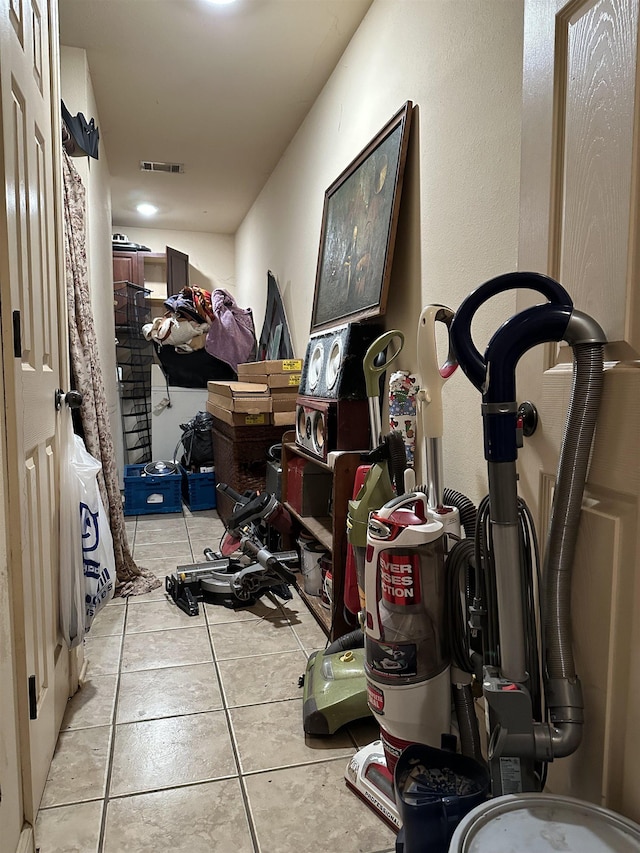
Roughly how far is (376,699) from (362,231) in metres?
1.88

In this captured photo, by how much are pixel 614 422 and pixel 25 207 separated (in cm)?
147

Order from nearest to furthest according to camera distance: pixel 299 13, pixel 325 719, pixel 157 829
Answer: pixel 157 829 → pixel 325 719 → pixel 299 13

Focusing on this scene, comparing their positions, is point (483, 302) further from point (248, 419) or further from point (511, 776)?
point (248, 419)

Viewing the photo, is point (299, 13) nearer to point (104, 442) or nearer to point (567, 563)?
point (104, 442)

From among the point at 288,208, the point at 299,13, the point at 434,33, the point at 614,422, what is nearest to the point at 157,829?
the point at 614,422

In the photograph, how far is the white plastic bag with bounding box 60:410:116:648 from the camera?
72.6 inches

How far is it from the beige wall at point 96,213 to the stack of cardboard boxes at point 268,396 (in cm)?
87

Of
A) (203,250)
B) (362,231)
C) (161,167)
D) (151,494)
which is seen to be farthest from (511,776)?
(203,250)

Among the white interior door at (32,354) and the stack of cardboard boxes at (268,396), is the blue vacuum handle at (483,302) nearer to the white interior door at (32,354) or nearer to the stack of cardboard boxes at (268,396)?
the white interior door at (32,354)

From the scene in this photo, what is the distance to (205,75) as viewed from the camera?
10.2 ft

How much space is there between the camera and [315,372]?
8.95 ft

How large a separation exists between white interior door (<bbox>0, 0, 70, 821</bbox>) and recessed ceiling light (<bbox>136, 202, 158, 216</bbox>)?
361cm

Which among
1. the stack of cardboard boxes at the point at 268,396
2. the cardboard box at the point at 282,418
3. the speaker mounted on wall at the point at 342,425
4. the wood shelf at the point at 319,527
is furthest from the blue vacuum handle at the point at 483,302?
the cardboard box at the point at 282,418

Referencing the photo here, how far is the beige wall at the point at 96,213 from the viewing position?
2.94 m
